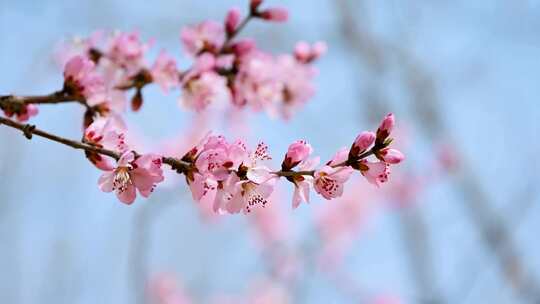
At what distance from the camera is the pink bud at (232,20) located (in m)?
1.51

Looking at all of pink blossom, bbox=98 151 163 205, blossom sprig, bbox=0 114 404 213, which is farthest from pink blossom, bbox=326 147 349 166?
pink blossom, bbox=98 151 163 205

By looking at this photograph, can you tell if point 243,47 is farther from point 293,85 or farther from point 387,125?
point 387,125

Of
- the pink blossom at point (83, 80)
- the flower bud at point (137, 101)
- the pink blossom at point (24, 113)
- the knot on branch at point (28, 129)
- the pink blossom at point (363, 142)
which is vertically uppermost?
the flower bud at point (137, 101)

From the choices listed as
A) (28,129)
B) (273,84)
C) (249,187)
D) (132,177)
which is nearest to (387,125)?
(249,187)

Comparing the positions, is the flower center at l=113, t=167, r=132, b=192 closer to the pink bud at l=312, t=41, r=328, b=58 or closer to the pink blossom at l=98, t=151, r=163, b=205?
the pink blossom at l=98, t=151, r=163, b=205

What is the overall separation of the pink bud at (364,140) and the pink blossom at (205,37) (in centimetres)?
70

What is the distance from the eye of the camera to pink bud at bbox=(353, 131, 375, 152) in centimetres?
93

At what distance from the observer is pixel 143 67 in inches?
58.0

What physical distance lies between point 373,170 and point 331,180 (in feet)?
0.23

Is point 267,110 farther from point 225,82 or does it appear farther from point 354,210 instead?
point 354,210

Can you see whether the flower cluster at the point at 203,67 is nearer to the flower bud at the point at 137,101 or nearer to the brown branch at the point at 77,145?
the flower bud at the point at 137,101

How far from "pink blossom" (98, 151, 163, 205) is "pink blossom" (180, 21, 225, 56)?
2.14 feet

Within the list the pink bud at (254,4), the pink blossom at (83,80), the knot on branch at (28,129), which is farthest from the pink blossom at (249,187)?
the pink bud at (254,4)

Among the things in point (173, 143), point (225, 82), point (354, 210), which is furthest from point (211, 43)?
point (354, 210)
